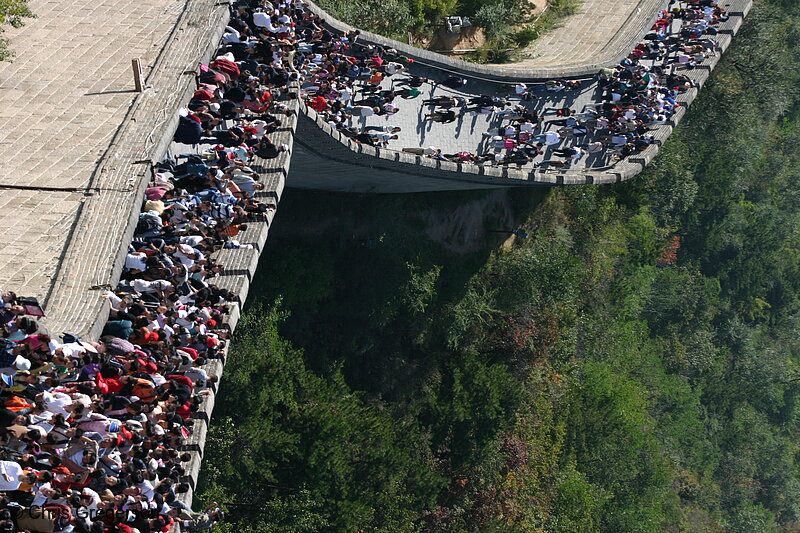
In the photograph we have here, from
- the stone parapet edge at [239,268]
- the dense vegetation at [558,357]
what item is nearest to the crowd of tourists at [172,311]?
the stone parapet edge at [239,268]

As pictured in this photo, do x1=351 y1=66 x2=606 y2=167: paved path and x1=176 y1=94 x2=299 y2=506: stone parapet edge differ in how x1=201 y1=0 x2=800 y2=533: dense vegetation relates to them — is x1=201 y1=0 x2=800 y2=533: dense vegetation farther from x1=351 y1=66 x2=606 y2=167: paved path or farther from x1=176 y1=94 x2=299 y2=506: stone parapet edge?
x1=176 y1=94 x2=299 y2=506: stone parapet edge

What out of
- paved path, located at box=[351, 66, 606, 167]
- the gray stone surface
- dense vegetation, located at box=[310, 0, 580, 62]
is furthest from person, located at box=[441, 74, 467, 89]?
dense vegetation, located at box=[310, 0, 580, 62]

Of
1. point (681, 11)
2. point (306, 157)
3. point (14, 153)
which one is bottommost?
point (14, 153)

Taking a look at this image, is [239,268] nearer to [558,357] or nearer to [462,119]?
[462,119]

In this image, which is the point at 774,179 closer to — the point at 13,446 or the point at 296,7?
the point at 296,7

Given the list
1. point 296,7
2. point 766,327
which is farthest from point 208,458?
point 766,327

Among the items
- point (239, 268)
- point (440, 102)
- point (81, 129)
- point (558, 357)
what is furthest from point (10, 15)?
point (558, 357)
